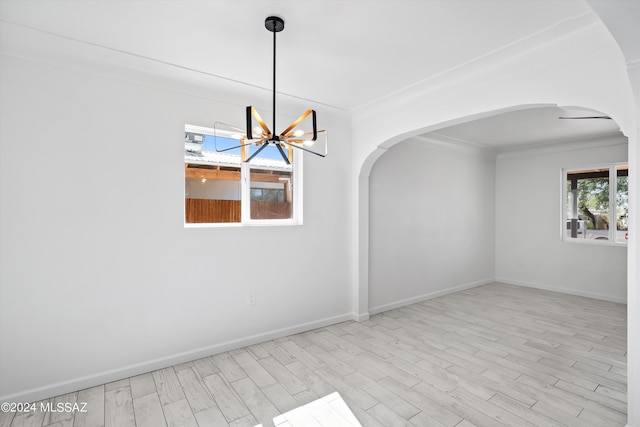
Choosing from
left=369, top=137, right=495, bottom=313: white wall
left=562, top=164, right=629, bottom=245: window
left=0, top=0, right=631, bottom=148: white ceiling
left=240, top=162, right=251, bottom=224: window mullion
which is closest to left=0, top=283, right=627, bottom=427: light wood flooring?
left=369, top=137, right=495, bottom=313: white wall

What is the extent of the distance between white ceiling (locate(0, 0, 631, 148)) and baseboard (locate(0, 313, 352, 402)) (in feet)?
8.63

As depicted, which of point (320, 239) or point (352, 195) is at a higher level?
point (352, 195)

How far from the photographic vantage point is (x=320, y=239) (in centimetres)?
399

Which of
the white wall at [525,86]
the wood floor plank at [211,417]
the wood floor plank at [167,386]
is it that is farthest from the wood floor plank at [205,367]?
the white wall at [525,86]

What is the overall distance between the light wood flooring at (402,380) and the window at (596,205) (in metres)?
1.81

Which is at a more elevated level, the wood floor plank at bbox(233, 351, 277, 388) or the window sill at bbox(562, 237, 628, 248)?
the window sill at bbox(562, 237, 628, 248)

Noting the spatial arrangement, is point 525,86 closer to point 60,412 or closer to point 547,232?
point 60,412

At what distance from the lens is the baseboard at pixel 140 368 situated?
7.93 feet

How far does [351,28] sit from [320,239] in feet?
7.93

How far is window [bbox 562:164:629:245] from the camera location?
516cm

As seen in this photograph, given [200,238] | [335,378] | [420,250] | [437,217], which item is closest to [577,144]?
[437,217]

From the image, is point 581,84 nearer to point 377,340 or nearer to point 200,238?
point 377,340

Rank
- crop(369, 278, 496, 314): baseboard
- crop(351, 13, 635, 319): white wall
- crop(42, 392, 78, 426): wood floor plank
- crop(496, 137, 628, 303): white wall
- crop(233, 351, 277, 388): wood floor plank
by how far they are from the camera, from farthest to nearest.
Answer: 1. crop(496, 137, 628, 303): white wall
2. crop(369, 278, 496, 314): baseboard
3. crop(233, 351, 277, 388): wood floor plank
4. crop(42, 392, 78, 426): wood floor plank
5. crop(351, 13, 635, 319): white wall

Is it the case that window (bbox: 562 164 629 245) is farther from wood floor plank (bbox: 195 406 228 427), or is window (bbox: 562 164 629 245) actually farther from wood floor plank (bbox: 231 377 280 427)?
wood floor plank (bbox: 195 406 228 427)
